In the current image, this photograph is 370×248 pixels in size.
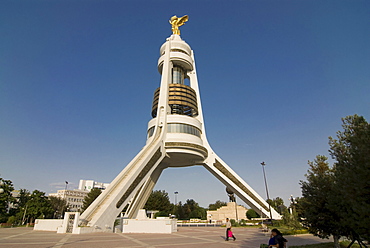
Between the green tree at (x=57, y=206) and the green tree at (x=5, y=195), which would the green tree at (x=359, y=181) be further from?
the green tree at (x=57, y=206)

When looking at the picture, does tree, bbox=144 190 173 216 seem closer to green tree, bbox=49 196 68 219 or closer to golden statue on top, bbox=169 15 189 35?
green tree, bbox=49 196 68 219

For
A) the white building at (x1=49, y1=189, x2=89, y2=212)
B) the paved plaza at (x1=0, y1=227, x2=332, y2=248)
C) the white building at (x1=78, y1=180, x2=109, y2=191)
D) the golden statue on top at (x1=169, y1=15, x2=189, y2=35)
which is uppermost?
the golden statue on top at (x1=169, y1=15, x2=189, y2=35)

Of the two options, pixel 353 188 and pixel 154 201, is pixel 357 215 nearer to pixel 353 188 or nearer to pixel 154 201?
pixel 353 188

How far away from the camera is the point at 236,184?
109 ft

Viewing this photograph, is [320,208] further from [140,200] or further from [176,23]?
[176,23]

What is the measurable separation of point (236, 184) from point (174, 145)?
1145 cm

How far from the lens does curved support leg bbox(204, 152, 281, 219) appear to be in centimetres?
3203

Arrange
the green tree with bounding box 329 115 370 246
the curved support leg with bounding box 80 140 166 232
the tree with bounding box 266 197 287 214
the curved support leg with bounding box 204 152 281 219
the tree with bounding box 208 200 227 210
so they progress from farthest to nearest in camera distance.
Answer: the tree with bounding box 208 200 227 210
the curved support leg with bounding box 204 152 281 219
the tree with bounding box 266 197 287 214
the curved support leg with bounding box 80 140 166 232
the green tree with bounding box 329 115 370 246

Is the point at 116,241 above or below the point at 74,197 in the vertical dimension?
below

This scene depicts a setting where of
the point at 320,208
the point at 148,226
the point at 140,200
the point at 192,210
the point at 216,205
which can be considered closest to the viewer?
the point at 320,208

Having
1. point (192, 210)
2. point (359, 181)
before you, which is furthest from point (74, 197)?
point (359, 181)

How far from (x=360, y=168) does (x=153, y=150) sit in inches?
885

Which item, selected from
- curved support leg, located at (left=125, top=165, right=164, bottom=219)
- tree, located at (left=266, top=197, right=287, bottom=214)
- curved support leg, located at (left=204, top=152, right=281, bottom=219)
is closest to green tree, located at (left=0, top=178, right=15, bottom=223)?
curved support leg, located at (left=125, top=165, right=164, bottom=219)

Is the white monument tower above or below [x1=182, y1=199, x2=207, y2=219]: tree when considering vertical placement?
above
